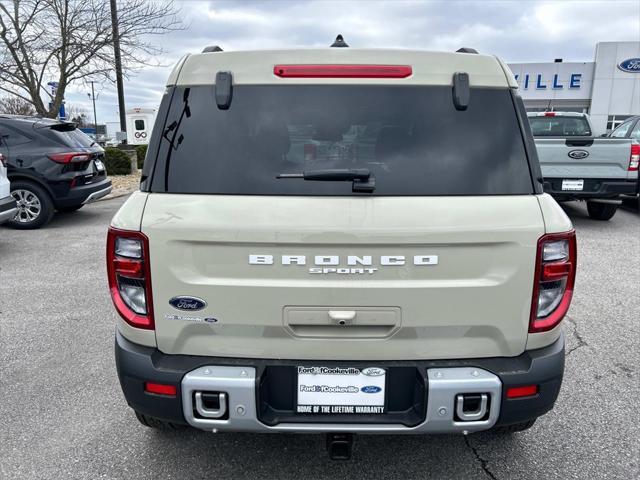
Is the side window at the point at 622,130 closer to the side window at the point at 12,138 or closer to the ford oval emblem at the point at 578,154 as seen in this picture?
the ford oval emblem at the point at 578,154

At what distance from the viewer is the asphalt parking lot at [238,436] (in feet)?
7.91

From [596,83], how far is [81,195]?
112ft

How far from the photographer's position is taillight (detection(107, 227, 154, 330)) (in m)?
1.94

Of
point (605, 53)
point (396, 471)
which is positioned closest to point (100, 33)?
point (396, 471)

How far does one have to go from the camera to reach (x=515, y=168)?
2.01 m

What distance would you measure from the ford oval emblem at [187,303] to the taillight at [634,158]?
7.78 metres

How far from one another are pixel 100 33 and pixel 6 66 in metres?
2.69

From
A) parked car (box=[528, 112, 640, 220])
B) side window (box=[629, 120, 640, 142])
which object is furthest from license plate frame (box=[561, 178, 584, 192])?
side window (box=[629, 120, 640, 142])

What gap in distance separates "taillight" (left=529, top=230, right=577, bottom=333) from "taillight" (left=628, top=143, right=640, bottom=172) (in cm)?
674

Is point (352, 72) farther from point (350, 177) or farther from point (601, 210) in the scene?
point (601, 210)

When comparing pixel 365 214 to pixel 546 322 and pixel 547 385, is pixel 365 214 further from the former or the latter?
pixel 547 385

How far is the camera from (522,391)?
6.48ft

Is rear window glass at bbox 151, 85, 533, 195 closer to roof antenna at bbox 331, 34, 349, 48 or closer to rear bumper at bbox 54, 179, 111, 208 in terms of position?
roof antenna at bbox 331, 34, 349, 48

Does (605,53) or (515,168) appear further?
(605,53)
